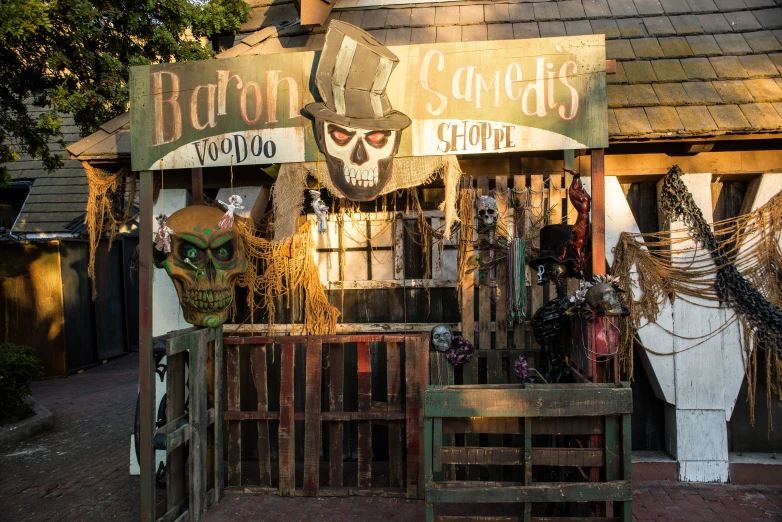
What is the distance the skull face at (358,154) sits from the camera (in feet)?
14.8

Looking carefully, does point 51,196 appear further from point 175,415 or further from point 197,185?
point 175,415

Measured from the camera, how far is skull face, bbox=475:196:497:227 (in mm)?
4973

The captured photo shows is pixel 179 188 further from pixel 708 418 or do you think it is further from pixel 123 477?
pixel 708 418

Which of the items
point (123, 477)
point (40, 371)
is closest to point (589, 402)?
point (123, 477)

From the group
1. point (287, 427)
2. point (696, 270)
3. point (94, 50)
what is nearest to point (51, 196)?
point (94, 50)

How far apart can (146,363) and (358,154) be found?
2.40m

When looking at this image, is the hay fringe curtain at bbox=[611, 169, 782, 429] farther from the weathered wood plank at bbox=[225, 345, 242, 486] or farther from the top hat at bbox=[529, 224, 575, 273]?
the weathered wood plank at bbox=[225, 345, 242, 486]

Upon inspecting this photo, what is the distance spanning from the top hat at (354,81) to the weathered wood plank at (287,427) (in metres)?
2.08

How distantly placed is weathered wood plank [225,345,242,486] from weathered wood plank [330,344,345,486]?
33.1 inches

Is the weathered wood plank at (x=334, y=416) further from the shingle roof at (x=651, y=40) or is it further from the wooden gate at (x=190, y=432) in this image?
the shingle roof at (x=651, y=40)

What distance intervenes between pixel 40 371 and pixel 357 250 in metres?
5.63

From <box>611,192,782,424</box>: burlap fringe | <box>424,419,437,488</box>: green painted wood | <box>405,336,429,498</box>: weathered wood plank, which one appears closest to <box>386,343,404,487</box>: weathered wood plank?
<box>405,336,429,498</box>: weathered wood plank

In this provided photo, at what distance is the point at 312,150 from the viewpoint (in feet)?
15.1

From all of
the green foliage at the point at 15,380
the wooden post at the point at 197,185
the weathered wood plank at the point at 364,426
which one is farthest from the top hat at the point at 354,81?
the green foliage at the point at 15,380
